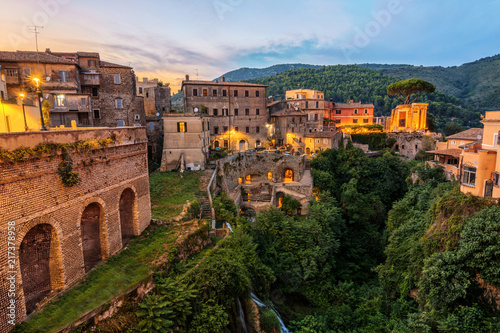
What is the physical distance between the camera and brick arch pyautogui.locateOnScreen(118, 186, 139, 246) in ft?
50.3

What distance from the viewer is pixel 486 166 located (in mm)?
20312

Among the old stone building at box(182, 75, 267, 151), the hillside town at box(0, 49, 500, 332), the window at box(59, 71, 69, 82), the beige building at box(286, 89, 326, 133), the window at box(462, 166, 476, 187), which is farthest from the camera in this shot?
the beige building at box(286, 89, 326, 133)

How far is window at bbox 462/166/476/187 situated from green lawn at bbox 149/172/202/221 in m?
22.1

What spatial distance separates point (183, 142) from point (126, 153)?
57.5 feet

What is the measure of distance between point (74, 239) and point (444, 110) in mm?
96422

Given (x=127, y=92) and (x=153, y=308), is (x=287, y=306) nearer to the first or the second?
(x=153, y=308)

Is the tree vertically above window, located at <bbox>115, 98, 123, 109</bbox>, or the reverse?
the tree

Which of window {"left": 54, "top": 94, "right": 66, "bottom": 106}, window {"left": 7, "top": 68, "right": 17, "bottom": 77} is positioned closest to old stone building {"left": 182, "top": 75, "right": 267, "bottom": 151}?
window {"left": 54, "top": 94, "right": 66, "bottom": 106}

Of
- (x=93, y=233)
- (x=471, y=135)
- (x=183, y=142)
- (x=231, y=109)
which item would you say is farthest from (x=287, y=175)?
(x=93, y=233)

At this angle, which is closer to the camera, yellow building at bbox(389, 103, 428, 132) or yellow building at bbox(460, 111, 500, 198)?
yellow building at bbox(460, 111, 500, 198)

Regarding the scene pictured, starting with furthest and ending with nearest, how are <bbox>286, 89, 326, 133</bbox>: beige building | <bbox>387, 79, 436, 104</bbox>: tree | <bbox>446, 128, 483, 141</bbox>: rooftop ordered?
<bbox>387, 79, 436, 104</bbox>: tree → <bbox>286, 89, 326, 133</bbox>: beige building → <bbox>446, 128, 483, 141</bbox>: rooftop

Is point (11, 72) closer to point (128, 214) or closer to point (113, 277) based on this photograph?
point (128, 214)

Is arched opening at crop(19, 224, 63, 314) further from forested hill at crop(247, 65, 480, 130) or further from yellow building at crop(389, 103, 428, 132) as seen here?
forested hill at crop(247, 65, 480, 130)

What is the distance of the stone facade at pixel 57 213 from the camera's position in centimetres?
855
